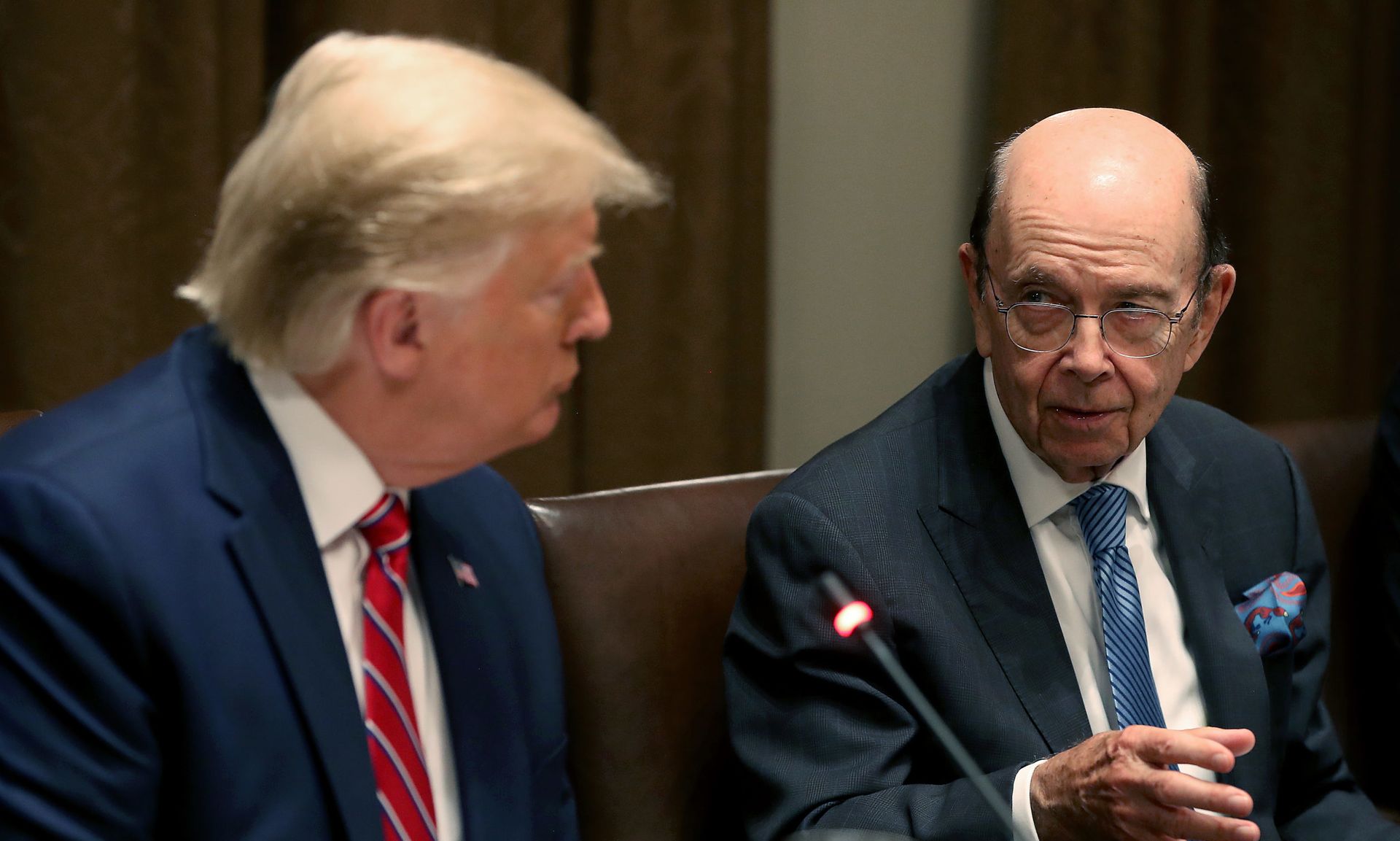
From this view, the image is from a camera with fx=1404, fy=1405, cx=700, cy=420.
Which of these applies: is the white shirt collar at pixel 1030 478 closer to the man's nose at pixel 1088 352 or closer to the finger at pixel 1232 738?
the man's nose at pixel 1088 352

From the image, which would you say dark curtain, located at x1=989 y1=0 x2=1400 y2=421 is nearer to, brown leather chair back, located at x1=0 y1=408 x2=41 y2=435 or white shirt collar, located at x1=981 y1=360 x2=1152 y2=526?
white shirt collar, located at x1=981 y1=360 x2=1152 y2=526

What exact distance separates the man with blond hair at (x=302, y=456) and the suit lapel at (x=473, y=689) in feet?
0.10

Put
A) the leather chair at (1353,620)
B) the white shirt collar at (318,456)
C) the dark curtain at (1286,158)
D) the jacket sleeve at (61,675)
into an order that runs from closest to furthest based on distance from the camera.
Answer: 1. the jacket sleeve at (61,675)
2. the white shirt collar at (318,456)
3. the leather chair at (1353,620)
4. the dark curtain at (1286,158)

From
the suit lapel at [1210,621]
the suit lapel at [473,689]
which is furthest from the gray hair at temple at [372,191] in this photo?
the suit lapel at [1210,621]

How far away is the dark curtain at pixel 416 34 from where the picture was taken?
7.00 ft

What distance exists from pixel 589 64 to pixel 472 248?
1.49 meters

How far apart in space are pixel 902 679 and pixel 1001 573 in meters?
0.49

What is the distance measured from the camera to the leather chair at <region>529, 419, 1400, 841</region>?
1.74m

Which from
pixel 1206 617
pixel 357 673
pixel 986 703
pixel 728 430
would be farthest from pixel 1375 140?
pixel 357 673

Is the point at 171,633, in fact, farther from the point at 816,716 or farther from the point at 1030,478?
the point at 1030,478

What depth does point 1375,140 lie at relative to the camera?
3344mm

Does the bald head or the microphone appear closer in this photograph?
the microphone

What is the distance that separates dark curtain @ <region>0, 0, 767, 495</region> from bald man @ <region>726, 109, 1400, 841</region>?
2.89 feet

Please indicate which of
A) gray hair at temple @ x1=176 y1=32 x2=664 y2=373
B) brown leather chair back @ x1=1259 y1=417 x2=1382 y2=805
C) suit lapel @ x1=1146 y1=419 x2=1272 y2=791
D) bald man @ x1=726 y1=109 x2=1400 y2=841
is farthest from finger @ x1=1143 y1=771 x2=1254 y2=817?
brown leather chair back @ x1=1259 y1=417 x2=1382 y2=805
